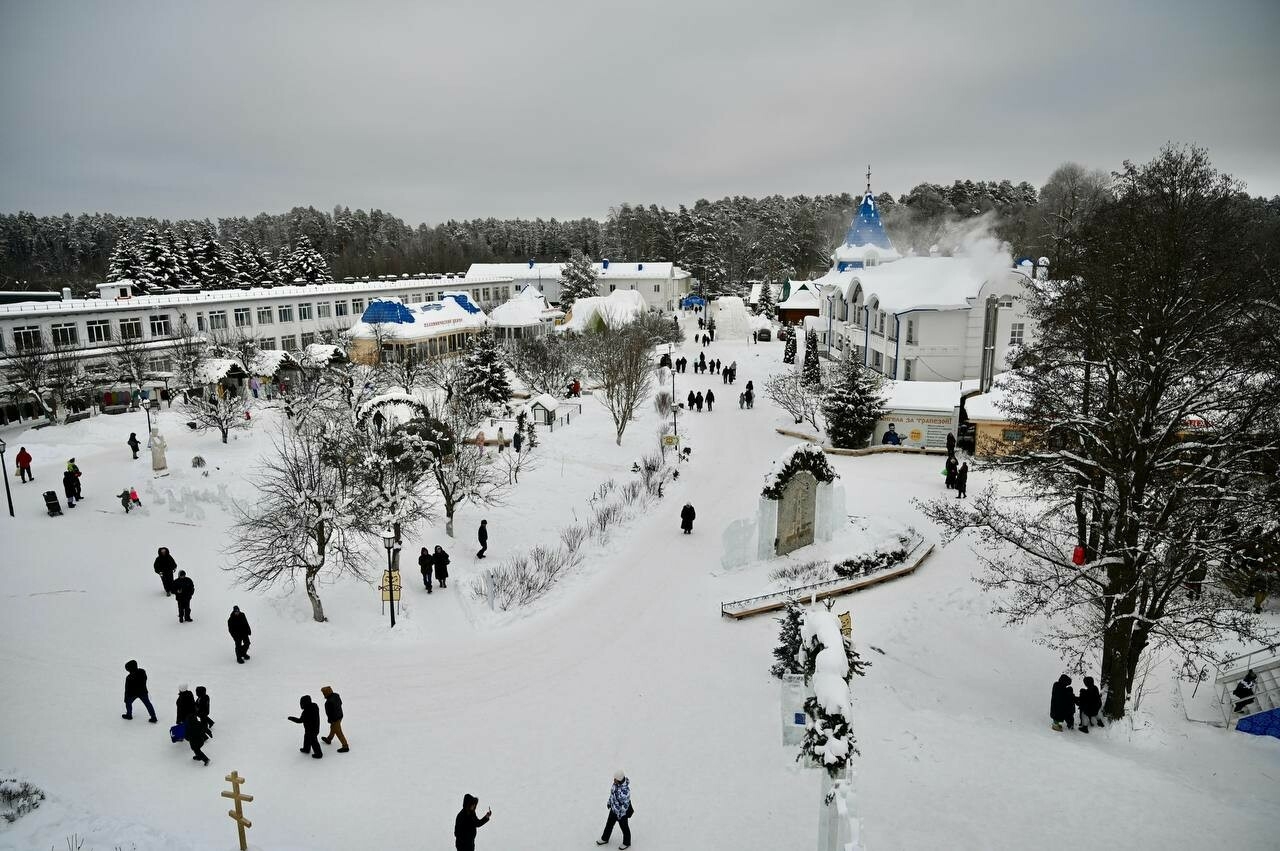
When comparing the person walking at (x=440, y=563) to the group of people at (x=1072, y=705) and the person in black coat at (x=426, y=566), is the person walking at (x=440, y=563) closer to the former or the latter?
the person in black coat at (x=426, y=566)

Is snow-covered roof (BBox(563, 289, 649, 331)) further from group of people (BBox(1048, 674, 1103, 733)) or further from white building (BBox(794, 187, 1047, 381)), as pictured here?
group of people (BBox(1048, 674, 1103, 733))

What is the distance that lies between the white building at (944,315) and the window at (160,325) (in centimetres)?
3850

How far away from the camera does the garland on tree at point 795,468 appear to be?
16203 mm

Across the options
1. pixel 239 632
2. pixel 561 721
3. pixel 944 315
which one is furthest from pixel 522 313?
pixel 561 721

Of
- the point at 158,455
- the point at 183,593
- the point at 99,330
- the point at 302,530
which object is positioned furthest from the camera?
the point at 99,330

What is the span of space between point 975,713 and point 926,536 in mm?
6490

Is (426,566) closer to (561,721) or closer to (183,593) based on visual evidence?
(183,593)

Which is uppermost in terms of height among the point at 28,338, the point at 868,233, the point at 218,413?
the point at 868,233

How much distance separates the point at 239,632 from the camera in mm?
11859

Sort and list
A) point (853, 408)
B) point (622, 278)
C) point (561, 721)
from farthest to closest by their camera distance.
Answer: point (622, 278), point (853, 408), point (561, 721)

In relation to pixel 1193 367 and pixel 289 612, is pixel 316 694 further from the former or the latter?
pixel 1193 367

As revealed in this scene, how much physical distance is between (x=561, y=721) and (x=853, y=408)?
16821mm

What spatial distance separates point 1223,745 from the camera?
9891 mm

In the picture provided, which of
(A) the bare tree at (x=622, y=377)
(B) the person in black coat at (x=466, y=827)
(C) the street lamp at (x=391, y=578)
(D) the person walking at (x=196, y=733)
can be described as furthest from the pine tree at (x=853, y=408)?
(D) the person walking at (x=196, y=733)
